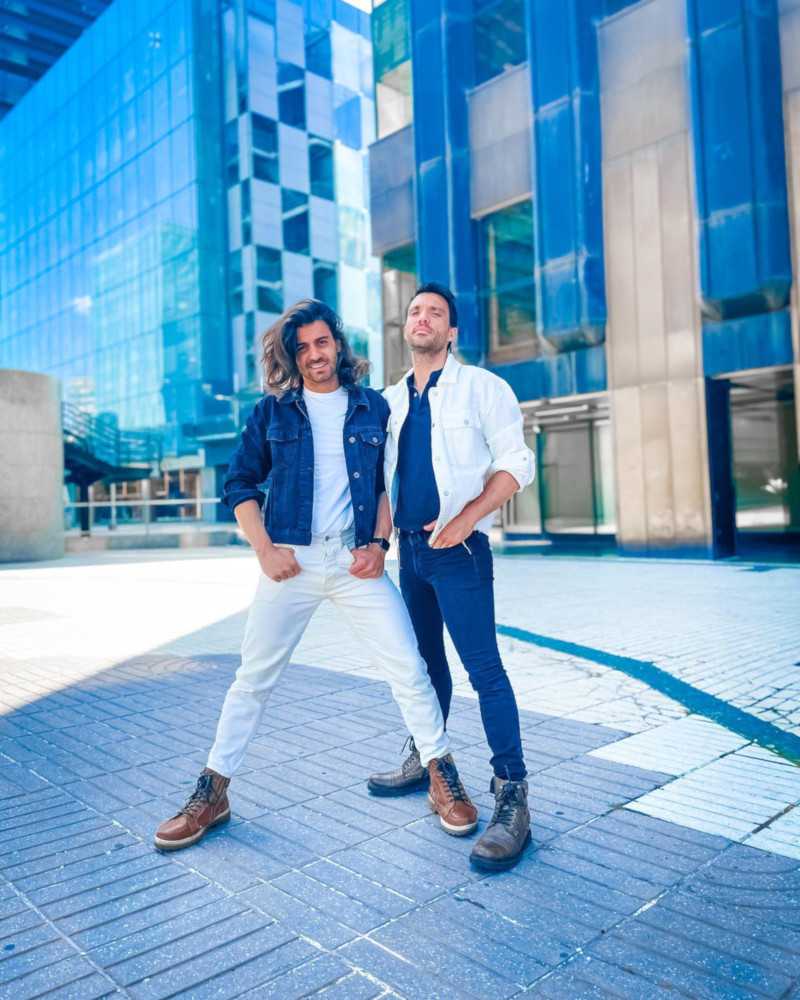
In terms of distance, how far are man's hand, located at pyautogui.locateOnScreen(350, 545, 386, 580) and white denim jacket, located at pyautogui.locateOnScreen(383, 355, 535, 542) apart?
24 cm

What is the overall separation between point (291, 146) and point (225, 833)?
136 feet

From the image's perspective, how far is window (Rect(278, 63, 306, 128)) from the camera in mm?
39344

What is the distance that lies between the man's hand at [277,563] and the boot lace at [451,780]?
3.06 ft

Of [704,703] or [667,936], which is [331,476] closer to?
[667,936]

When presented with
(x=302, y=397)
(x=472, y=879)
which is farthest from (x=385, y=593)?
(x=472, y=879)

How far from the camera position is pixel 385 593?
3.10 m

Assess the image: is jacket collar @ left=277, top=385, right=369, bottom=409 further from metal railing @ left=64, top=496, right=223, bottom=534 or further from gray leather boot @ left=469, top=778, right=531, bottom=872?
metal railing @ left=64, top=496, right=223, bottom=534

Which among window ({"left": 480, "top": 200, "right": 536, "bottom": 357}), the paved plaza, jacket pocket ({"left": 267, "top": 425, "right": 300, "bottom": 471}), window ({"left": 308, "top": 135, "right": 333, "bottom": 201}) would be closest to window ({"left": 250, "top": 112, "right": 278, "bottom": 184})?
window ({"left": 308, "top": 135, "right": 333, "bottom": 201})

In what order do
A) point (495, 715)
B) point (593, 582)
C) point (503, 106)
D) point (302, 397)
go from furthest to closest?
point (503, 106) < point (593, 582) < point (302, 397) < point (495, 715)

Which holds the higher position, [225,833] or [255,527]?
[255,527]

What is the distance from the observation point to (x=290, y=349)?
10.3ft

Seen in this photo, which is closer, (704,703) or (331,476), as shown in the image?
(331,476)

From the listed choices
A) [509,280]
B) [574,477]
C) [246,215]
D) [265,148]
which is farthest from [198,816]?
[265,148]

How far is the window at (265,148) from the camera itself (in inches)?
1503
